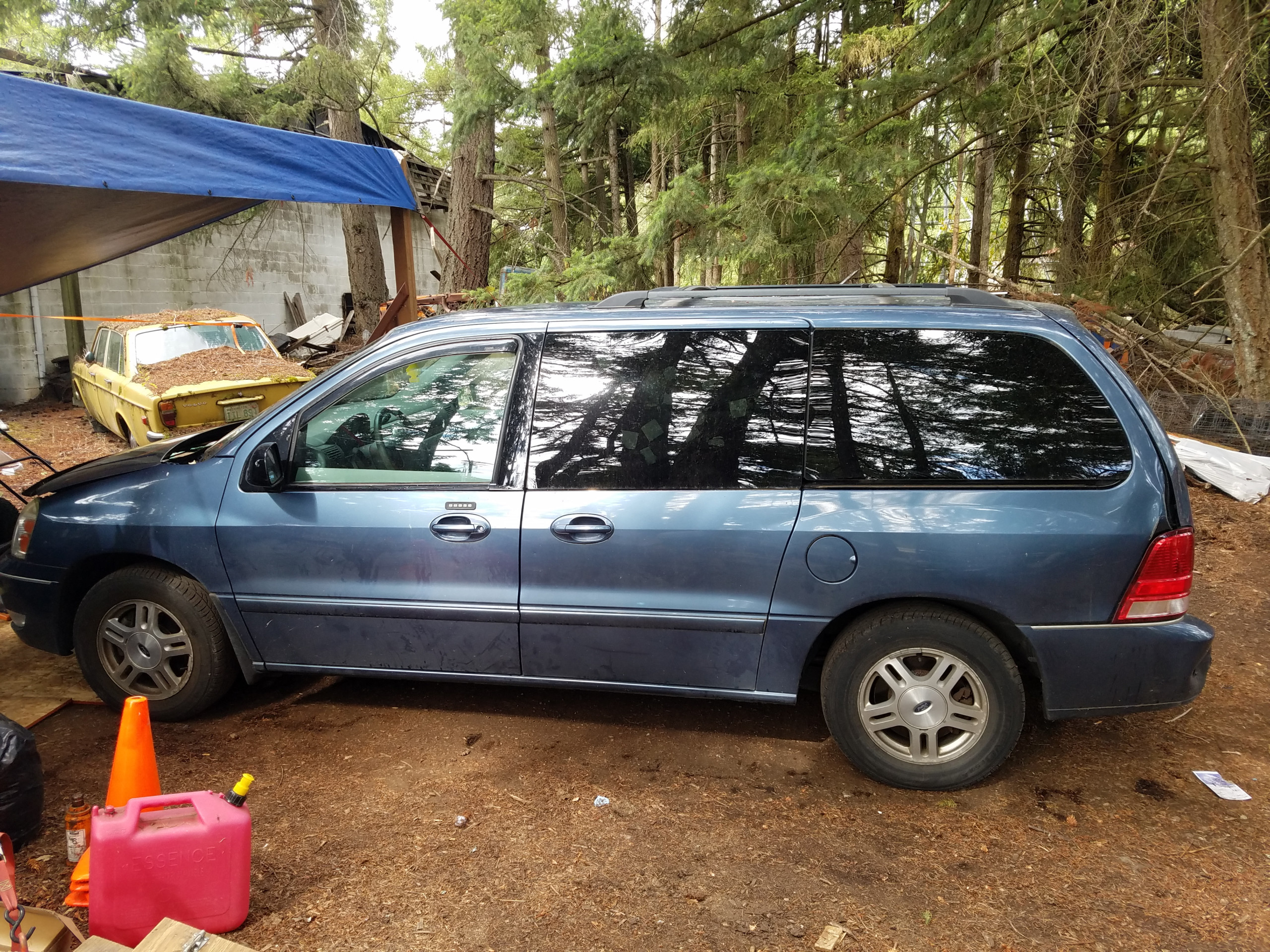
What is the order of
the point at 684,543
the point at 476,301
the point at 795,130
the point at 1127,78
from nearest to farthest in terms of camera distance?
the point at 684,543 < the point at 1127,78 < the point at 795,130 < the point at 476,301

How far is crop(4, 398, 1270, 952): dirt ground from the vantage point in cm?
249

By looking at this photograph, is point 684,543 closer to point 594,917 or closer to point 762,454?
point 762,454

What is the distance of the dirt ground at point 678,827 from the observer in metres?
2.49

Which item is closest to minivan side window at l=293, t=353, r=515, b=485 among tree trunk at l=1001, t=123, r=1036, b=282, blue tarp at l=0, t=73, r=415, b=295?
blue tarp at l=0, t=73, r=415, b=295

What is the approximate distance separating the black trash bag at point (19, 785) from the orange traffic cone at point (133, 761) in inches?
9.9

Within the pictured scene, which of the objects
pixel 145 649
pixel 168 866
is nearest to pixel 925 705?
pixel 168 866

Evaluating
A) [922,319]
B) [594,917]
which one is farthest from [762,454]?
[594,917]

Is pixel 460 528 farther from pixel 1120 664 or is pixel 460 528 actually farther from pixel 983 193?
pixel 983 193

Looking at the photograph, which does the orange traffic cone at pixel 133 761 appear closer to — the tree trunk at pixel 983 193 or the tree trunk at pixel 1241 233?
the tree trunk at pixel 983 193

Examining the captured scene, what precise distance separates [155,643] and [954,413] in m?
3.49

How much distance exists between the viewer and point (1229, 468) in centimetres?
723

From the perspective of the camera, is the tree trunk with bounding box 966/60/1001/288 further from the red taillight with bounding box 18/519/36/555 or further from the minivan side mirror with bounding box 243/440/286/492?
the red taillight with bounding box 18/519/36/555

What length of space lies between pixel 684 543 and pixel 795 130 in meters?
8.76

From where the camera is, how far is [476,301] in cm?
1162
